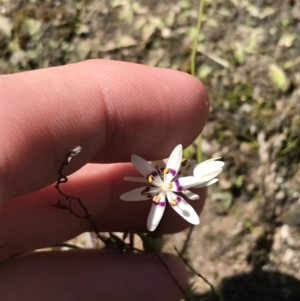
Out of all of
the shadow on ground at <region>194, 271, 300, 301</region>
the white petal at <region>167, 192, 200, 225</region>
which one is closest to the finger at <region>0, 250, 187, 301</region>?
the shadow on ground at <region>194, 271, 300, 301</region>

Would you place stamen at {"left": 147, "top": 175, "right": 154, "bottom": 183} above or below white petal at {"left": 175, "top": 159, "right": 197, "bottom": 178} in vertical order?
above

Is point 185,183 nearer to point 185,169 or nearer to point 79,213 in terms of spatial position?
point 185,169

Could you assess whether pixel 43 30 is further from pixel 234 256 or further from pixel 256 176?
pixel 234 256

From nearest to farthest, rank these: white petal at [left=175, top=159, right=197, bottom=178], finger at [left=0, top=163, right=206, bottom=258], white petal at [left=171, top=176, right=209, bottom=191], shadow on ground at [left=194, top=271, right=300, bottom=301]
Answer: white petal at [left=171, top=176, right=209, bottom=191] → white petal at [left=175, top=159, right=197, bottom=178] → finger at [left=0, top=163, right=206, bottom=258] → shadow on ground at [left=194, top=271, right=300, bottom=301]

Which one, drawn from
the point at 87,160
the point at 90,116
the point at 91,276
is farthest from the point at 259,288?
the point at 90,116

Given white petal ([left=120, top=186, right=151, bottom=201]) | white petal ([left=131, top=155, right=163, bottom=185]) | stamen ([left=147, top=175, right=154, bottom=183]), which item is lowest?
white petal ([left=120, top=186, right=151, bottom=201])

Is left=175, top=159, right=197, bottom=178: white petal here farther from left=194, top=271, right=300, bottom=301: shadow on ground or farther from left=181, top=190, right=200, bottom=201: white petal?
left=194, top=271, right=300, bottom=301: shadow on ground
